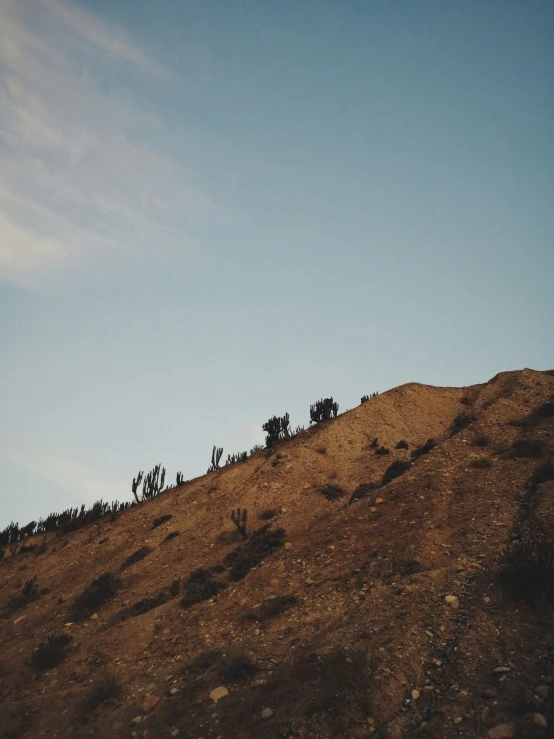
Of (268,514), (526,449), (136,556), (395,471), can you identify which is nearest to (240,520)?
(268,514)

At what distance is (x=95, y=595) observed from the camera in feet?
50.6

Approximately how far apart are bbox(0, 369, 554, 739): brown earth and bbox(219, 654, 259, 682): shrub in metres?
0.03

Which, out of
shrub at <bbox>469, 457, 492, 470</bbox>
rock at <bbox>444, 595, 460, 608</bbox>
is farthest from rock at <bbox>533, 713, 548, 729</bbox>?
shrub at <bbox>469, 457, 492, 470</bbox>

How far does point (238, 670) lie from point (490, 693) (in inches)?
185

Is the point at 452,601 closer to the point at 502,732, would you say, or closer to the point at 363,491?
the point at 502,732

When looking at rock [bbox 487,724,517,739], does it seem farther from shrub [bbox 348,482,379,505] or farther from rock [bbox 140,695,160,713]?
shrub [bbox 348,482,379,505]

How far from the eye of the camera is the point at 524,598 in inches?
321

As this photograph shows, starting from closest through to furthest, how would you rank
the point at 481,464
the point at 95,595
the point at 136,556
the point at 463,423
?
1. the point at 95,595
2. the point at 481,464
3. the point at 136,556
4. the point at 463,423

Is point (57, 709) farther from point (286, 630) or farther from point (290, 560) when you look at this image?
point (290, 560)

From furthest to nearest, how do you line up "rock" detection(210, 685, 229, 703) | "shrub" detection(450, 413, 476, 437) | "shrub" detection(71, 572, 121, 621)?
"shrub" detection(450, 413, 476, 437)
"shrub" detection(71, 572, 121, 621)
"rock" detection(210, 685, 229, 703)

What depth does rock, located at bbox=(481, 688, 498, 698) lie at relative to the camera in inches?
246

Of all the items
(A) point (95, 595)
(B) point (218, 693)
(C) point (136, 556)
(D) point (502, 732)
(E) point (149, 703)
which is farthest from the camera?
(C) point (136, 556)

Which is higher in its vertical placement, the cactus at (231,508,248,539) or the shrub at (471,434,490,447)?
the shrub at (471,434,490,447)

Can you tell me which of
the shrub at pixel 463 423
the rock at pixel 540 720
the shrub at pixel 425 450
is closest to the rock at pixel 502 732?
the rock at pixel 540 720
